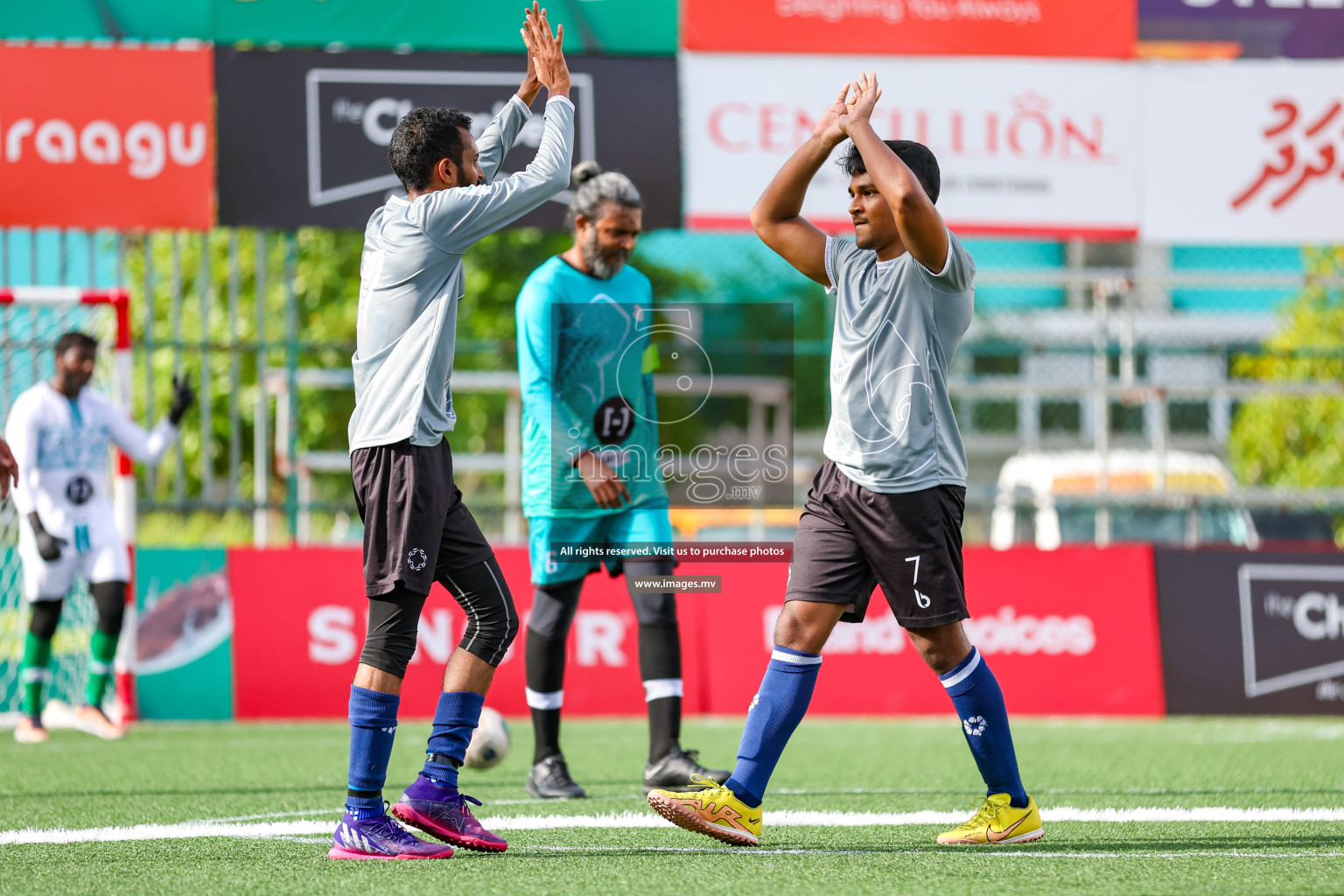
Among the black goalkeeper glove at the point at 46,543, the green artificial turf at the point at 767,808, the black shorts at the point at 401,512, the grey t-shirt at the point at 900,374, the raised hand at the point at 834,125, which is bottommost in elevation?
the green artificial turf at the point at 767,808

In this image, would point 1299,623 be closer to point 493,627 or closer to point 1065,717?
point 1065,717

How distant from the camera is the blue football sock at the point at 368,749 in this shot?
13.6 ft

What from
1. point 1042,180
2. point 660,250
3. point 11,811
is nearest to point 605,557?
point 11,811

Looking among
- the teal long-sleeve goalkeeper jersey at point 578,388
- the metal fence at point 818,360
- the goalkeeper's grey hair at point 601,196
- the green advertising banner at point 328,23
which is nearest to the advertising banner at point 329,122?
the green advertising banner at point 328,23

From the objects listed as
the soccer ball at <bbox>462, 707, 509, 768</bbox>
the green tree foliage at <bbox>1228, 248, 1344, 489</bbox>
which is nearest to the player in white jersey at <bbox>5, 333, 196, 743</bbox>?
the soccer ball at <bbox>462, 707, 509, 768</bbox>

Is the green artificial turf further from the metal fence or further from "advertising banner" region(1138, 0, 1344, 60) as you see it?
"advertising banner" region(1138, 0, 1344, 60)

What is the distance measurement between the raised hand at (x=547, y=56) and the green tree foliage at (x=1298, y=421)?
11.3 m

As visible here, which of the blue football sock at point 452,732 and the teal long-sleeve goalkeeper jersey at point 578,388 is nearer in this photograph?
the blue football sock at point 452,732

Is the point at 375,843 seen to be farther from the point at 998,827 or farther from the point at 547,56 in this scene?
the point at 547,56

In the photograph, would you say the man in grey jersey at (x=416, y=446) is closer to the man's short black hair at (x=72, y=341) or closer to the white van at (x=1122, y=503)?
the man's short black hair at (x=72, y=341)

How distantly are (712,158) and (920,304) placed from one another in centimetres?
541

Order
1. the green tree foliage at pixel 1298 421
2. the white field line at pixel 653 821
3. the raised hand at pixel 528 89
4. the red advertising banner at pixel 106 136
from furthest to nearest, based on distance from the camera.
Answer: the green tree foliage at pixel 1298 421 → the red advertising banner at pixel 106 136 → the raised hand at pixel 528 89 → the white field line at pixel 653 821

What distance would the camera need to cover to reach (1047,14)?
9781mm

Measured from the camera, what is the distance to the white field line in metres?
4.62
